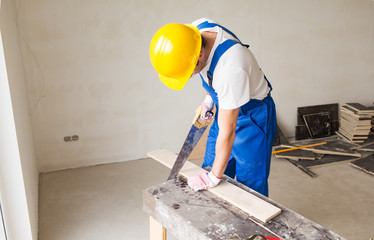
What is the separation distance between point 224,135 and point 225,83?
0.97ft

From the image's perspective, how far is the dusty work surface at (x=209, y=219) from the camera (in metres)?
1.50

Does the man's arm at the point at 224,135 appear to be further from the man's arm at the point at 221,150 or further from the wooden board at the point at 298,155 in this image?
the wooden board at the point at 298,155

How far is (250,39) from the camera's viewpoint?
13.6 feet

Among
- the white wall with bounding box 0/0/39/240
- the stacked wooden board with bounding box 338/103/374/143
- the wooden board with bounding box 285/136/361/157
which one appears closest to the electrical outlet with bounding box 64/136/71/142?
the white wall with bounding box 0/0/39/240

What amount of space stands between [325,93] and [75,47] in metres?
3.68

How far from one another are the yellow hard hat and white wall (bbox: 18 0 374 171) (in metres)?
1.99

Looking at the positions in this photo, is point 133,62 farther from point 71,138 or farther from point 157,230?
point 157,230

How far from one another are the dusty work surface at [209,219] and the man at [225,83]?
0.13m

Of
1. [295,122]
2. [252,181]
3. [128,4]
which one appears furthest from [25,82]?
[295,122]

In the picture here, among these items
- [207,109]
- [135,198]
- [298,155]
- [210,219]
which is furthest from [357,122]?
[210,219]

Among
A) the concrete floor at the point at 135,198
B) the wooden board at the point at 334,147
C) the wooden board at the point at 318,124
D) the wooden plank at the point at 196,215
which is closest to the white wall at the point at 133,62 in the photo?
the wooden board at the point at 318,124

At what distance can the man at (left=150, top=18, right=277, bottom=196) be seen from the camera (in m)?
1.68

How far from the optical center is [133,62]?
3.66 metres

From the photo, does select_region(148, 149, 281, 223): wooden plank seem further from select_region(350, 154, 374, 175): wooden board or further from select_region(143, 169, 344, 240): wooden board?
select_region(350, 154, 374, 175): wooden board
